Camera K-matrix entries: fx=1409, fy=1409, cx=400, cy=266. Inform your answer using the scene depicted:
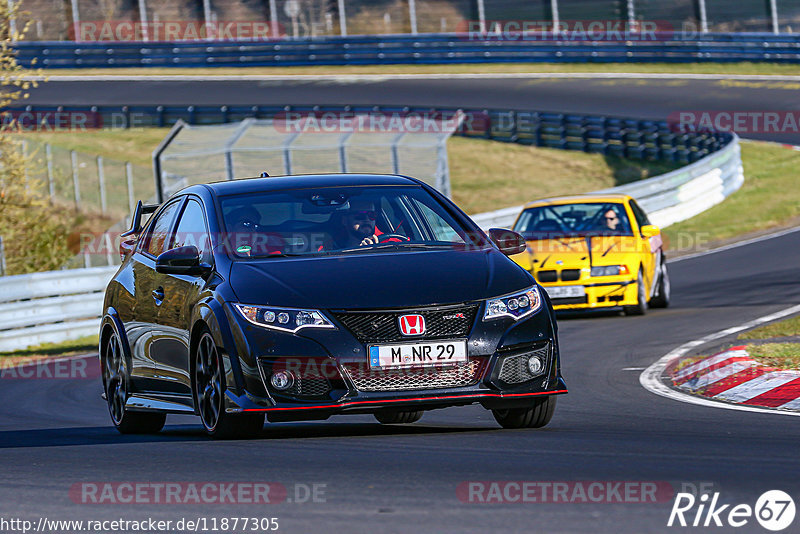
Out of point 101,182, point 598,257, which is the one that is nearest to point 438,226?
point 598,257

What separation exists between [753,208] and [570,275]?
43.6ft

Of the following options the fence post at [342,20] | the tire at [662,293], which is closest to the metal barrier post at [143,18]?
the fence post at [342,20]

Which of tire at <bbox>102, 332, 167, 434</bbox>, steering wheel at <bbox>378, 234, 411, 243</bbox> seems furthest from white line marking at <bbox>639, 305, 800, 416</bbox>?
tire at <bbox>102, 332, 167, 434</bbox>

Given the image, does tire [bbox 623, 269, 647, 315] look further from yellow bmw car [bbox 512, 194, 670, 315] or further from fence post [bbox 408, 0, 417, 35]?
fence post [bbox 408, 0, 417, 35]

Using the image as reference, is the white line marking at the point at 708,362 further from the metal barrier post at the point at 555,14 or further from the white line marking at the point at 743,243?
the metal barrier post at the point at 555,14

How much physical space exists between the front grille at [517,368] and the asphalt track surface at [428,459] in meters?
0.33

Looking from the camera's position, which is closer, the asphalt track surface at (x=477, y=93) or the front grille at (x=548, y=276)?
the front grille at (x=548, y=276)

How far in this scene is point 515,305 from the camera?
750 centimetres

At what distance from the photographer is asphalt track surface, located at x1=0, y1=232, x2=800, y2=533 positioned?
17.8ft

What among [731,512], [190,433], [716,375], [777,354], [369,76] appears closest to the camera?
[731,512]

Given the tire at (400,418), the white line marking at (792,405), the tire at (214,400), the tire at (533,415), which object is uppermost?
the tire at (214,400)

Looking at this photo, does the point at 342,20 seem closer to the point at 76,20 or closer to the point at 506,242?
the point at 76,20

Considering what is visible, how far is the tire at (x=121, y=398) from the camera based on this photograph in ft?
30.2

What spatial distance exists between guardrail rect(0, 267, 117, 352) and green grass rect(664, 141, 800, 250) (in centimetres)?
1161
